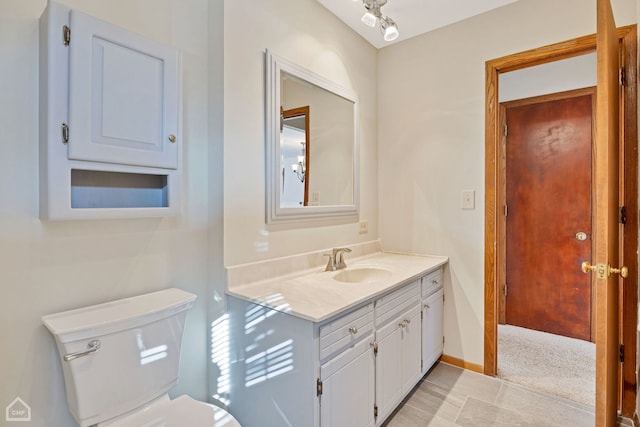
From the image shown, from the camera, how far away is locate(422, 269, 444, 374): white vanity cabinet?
2121 millimetres

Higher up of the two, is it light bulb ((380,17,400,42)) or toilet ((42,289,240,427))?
light bulb ((380,17,400,42))

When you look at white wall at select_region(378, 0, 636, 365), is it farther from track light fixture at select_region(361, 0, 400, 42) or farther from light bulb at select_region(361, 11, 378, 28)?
light bulb at select_region(361, 11, 378, 28)

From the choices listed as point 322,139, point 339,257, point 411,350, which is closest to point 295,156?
point 322,139

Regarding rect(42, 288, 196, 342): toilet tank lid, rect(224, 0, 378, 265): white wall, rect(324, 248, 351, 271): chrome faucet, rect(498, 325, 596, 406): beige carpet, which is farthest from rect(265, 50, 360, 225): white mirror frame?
rect(498, 325, 596, 406): beige carpet

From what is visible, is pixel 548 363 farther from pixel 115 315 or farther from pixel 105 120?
pixel 105 120

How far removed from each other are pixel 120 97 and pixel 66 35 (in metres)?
0.24

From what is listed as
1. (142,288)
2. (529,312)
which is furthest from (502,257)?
(142,288)

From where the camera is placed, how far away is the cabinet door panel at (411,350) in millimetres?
1867

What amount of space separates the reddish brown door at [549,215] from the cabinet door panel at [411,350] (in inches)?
70.8

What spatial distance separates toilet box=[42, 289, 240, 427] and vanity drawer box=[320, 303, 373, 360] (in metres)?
0.44

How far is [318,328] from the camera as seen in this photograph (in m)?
1.26

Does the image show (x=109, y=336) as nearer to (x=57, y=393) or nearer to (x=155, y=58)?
(x=57, y=393)

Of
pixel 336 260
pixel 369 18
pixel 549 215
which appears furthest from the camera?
pixel 549 215

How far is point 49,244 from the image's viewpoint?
118 cm
